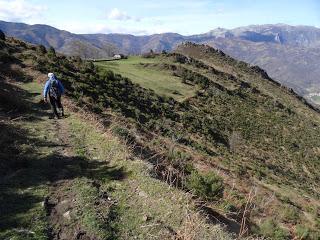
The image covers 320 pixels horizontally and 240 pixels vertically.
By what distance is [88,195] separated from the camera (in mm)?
9664

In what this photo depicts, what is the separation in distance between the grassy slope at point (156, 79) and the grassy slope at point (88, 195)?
41.2m

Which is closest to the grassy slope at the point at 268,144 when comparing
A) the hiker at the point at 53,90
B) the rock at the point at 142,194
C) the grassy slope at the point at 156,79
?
the grassy slope at the point at 156,79

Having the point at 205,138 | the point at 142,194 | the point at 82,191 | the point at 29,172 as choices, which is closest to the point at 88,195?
the point at 82,191

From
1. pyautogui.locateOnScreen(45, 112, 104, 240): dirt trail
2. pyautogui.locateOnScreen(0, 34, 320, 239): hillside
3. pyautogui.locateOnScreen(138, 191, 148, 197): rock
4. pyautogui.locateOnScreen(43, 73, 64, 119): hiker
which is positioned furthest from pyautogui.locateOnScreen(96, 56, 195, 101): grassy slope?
pyautogui.locateOnScreen(138, 191, 148, 197): rock

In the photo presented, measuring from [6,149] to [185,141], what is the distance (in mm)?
25904

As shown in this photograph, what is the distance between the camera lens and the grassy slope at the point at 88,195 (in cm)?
812

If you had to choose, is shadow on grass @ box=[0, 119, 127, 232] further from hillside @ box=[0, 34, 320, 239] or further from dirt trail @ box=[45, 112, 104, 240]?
hillside @ box=[0, 34, 320, 239]

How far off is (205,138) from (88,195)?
34.3m

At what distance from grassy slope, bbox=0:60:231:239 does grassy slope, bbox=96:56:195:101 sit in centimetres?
4119

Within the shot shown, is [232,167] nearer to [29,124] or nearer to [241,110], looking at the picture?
[29,124]

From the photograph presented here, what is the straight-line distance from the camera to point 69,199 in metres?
9.51

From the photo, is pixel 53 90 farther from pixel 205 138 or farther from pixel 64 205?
pixel 205 138

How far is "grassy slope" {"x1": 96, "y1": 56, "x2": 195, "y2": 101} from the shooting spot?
56.2m

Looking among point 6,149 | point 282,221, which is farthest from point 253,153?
point 6,149
